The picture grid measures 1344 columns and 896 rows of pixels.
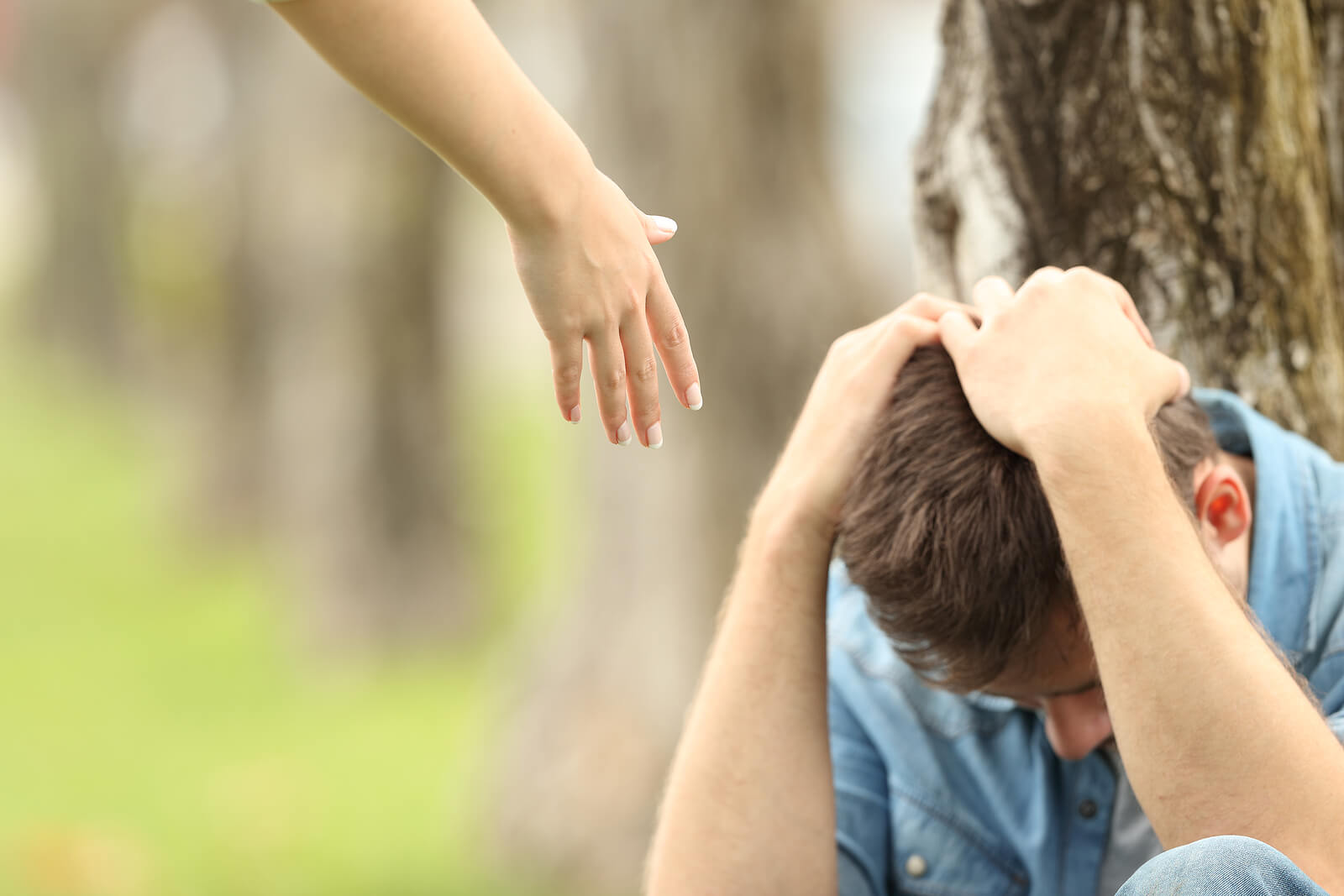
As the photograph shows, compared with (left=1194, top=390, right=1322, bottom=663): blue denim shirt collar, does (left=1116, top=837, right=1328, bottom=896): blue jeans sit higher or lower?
lower

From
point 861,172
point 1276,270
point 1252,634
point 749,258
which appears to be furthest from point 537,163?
point 861,172

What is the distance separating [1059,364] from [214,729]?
6.24 meters

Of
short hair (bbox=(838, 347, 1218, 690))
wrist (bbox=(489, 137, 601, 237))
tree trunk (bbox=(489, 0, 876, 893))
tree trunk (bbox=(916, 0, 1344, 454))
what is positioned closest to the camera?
wrist (bbox=(489, 137, 601, 237))

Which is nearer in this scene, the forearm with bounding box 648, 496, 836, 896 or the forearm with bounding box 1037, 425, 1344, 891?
the forearm with bounding box 1037, 425, 1344, 891

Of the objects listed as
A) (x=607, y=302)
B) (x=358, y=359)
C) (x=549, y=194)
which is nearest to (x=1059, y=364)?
(x=607, y=302)

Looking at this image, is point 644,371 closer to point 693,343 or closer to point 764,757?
point 764,757

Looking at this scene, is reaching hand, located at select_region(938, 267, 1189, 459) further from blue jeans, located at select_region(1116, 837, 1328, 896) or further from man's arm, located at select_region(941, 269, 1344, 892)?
blue jeans, located at select_region(1116, 837, 1328, 896)

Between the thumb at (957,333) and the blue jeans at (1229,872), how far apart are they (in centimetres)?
71

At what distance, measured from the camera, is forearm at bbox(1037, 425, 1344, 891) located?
5.28 feet

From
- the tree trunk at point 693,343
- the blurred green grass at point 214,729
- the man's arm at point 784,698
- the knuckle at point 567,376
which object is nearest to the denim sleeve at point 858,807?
the man's arm at point 784,698

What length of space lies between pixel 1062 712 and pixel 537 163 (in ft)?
3.61

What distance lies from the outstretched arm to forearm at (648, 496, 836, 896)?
0.42 metres

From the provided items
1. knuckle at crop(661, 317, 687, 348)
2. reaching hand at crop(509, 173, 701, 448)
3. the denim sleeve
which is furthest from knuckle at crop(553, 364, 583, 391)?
the denim sleeve

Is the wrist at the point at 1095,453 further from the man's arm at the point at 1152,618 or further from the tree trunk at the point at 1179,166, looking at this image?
the tree trunk at the point at 1179,166
